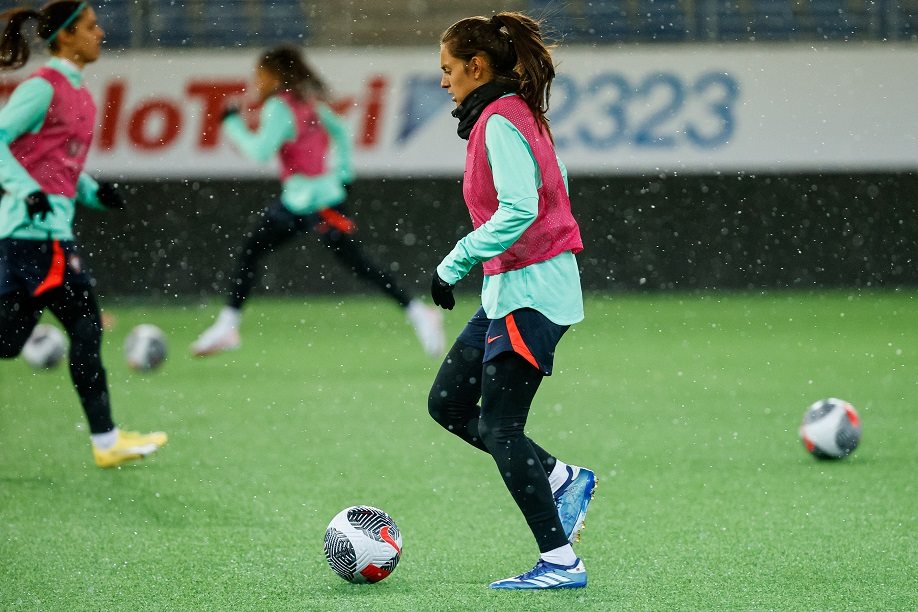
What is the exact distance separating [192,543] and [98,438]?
71.1 inches

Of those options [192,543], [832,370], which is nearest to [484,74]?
[192,543]

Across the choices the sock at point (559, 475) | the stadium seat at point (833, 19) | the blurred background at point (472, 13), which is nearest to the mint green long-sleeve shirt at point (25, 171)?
the sock at point (559, 475)

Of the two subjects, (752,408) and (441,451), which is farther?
(752,408)

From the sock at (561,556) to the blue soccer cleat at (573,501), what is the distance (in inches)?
11.2

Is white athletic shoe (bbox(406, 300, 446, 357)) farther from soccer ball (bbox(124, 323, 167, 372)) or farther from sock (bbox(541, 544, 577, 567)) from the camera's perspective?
sock (bbox(541, 544, 577, 567))

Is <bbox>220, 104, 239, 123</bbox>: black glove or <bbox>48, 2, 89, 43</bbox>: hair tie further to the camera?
<bbox>220, 104, 239, 123</bbox>: black glove

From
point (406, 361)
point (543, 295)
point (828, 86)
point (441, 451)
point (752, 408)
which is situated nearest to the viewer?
point (543, 295)

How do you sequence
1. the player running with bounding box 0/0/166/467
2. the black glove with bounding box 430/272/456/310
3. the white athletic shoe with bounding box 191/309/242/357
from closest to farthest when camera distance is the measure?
1. the black glove with bounding box 430/272/456/310
2. the player running with bounding box 0/0/166/467
3. the white athletic shoe with bounding box 191/309/242/357

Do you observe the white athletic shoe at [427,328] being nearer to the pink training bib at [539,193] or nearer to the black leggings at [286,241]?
the black leggings at [286,241]

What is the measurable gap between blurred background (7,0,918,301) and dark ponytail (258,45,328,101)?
4759 millimetres

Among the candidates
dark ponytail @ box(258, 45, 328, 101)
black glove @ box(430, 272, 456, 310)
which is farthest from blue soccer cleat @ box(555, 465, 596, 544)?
dark ponytail @ box(258, 45, 328, 101)

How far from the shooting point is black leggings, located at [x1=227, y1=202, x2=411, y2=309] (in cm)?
1082

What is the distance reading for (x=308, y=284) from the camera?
1741 cm

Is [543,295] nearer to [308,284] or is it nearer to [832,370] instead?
[832,370]
